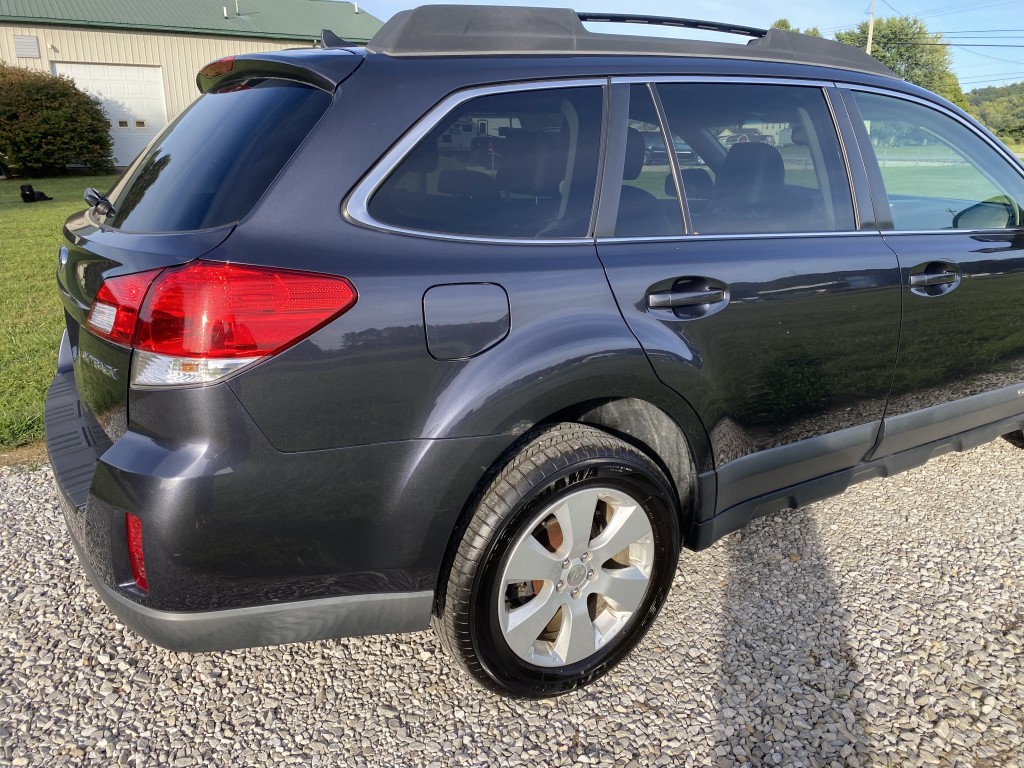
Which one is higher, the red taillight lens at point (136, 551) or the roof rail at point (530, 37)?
the roof rail at point (530, 37)

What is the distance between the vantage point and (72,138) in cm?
2267

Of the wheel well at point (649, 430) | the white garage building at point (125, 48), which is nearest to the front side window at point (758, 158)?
the wheel well at point (649, 430)

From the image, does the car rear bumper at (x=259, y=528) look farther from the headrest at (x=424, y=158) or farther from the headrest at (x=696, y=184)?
the headrest at (x=696, y=184)

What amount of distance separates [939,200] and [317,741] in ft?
10.1

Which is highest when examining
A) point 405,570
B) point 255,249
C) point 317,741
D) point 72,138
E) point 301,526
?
point 255,249

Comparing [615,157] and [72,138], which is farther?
[72,138]

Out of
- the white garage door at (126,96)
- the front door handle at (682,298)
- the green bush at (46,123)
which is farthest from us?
the white garage door at (126,96)

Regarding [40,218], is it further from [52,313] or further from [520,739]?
[520,739]

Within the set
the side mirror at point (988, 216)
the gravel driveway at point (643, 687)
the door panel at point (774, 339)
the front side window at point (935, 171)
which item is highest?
the front side window at point (935, 171)

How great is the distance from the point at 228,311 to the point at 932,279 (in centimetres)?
249

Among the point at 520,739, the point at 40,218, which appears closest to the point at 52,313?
the point at 520,739

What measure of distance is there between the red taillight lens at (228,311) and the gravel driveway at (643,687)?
1.16 metres

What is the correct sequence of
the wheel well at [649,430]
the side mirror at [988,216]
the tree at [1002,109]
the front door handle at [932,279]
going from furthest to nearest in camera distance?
1. the tree at [1002,109]
2. the side mirror at [988,216]
3. the front door handle at [932,279]
4. the wheel well at [649,430]

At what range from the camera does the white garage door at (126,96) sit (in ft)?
82.0
